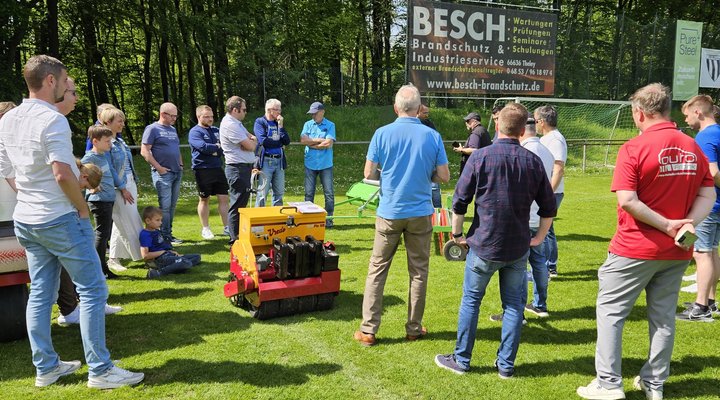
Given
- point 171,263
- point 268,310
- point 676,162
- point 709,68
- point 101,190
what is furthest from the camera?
point 709,68

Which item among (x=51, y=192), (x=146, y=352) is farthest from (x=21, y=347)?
(x=51, y=192)

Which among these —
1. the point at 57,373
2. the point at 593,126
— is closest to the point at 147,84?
the point at 593,126

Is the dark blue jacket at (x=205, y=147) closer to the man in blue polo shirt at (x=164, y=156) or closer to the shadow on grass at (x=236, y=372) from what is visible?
the man in blue polo shirt at (x=164, y=156)

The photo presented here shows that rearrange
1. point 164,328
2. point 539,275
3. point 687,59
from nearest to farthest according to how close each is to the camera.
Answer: point 164,328, point 539,275, point 687,59

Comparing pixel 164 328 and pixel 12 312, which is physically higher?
pixel 12 312

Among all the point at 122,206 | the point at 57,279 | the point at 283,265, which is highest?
the point at 122,206

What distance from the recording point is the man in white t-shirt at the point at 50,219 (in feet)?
9.91

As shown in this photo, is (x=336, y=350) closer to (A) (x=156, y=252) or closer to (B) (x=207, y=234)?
(A) (x=156, y=252)

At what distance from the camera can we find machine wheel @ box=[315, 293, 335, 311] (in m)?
4.73

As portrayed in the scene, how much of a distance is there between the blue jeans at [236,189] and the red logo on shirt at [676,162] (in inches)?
199

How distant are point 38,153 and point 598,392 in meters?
3.69

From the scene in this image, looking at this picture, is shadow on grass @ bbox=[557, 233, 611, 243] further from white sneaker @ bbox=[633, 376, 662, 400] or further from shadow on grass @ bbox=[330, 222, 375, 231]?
white sneaker @ bbox=[633, 376, 662, 400]

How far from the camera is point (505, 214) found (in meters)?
3.29

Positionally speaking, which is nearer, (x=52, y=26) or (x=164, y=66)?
(x=52, y=26)
